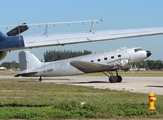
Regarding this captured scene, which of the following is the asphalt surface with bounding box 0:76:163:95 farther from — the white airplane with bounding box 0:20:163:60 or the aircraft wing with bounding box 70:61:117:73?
the white airplane with bounding box 0:20:163:60

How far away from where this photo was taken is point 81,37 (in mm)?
13070

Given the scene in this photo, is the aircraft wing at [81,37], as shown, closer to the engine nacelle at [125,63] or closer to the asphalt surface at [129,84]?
the asphalt surface at [129,84]

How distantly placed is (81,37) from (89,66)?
33.8 meters

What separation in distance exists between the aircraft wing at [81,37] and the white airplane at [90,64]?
32081mm

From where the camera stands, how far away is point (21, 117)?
13961 mm

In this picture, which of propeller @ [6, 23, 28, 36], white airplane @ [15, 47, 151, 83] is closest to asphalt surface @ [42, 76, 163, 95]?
white airplane @ [15, 47, 151, 83]

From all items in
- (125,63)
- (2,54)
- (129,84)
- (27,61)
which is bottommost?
(129,84)

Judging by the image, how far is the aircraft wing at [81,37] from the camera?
12.7m

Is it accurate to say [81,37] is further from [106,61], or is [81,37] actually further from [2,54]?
[106,61]

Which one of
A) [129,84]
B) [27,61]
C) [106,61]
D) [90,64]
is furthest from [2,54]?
[27,61]

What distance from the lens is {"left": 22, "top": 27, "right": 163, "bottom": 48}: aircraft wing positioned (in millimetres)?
12723

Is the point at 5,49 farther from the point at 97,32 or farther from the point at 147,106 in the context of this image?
the point at 147,106

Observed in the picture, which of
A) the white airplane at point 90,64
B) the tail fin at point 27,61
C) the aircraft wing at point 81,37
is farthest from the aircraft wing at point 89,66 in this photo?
the aircraft wing at point 81,37

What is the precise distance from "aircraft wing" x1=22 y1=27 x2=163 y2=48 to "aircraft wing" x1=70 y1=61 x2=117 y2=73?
32403 millimetres
